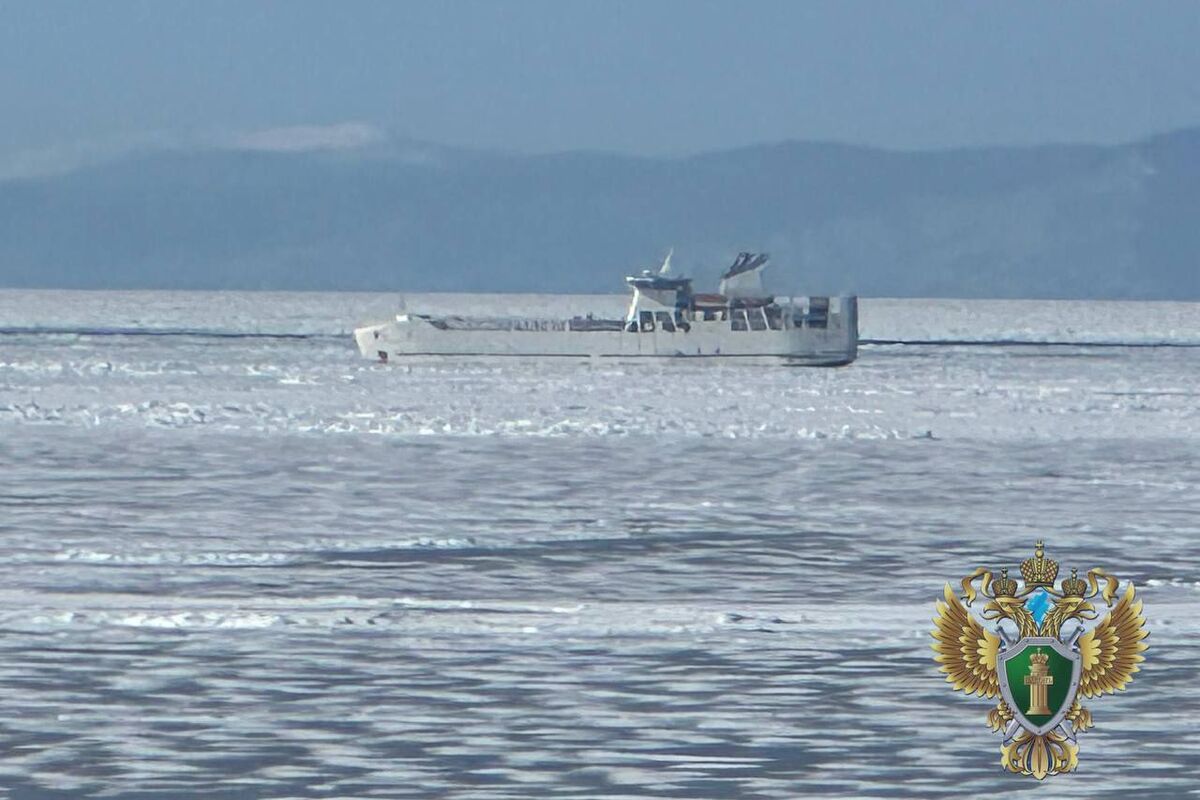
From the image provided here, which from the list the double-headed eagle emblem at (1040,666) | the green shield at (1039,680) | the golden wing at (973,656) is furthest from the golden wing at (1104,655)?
the golden wing at (973,656)

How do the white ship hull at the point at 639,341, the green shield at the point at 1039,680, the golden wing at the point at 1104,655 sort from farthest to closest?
the white ship hull at the point at 639,341
the golden wing at the point at 1104,655
the green shield at the point at 1039,680

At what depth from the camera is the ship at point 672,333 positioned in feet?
378

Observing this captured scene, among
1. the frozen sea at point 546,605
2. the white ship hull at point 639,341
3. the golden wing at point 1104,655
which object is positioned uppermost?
the white ship hull at point 639,341

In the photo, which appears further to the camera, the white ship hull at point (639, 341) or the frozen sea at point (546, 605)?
the white ship hull at point (639, 341)

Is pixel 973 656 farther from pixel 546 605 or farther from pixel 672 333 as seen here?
pixel 672 333

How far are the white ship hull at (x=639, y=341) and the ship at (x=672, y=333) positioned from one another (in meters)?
0.05

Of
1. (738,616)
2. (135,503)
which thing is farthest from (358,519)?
(738,616)

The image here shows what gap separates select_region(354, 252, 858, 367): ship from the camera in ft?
378

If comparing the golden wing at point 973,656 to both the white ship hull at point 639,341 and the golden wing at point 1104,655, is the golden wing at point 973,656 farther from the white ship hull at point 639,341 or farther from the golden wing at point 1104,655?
the white ship hull at point 639,341

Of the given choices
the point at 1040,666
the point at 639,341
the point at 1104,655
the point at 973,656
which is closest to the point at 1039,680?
the point at 1040,666

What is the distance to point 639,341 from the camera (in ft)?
382

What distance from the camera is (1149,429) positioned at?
57.2 meters

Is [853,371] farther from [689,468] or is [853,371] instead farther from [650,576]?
[650,576]

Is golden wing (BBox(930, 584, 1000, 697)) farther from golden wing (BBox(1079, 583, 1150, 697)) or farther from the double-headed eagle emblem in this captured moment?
golden wing (BBox(1079, 583, 1150, 697))
